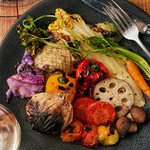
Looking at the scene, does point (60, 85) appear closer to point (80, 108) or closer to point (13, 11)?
point (80, 108)

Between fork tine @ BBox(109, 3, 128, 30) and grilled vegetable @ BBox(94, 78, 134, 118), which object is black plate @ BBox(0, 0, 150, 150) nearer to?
fork tine @ BBox(109, 3, 128, 30)

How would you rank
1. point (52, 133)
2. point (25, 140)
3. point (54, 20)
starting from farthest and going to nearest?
point (54, 20) < point (25, 140) < point (52, 133)

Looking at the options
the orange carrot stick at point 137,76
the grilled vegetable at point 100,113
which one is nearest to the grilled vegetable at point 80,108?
the grilled vegetable at point 100,113

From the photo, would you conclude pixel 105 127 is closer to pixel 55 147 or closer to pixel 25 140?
pixel 55 147

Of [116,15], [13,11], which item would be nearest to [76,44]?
[116,15]

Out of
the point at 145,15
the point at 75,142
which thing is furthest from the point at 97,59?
the point at 75,142
